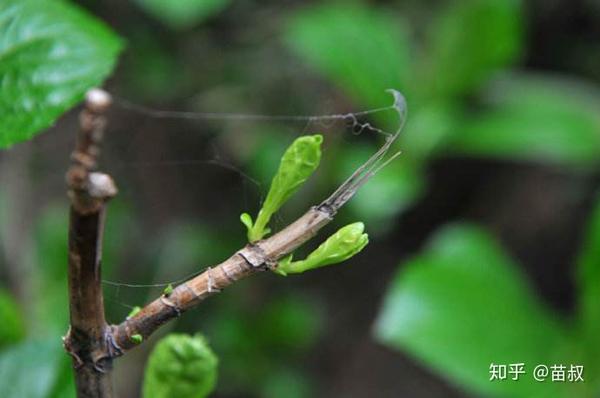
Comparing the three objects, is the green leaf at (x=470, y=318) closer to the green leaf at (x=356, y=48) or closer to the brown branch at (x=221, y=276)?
the green leaf at (x=356, y=48)

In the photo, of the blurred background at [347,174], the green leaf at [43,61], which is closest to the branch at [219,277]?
the green leaf at [43,61]

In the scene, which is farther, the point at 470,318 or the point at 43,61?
the point at 470,318

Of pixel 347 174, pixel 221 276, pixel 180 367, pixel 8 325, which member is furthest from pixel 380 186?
pixel 221 276

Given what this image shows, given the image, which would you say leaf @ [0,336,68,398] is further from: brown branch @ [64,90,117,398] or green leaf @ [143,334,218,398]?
brown branch @ [64,90,117,398]

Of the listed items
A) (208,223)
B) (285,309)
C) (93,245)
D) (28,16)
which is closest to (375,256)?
(285,309)

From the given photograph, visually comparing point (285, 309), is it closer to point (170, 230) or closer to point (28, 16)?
point (170, 230)

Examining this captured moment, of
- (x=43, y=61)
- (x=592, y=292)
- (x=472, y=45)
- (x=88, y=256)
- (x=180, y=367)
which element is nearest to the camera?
(x=88, y=256)

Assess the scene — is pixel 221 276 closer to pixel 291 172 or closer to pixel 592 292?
pixel 291 172
